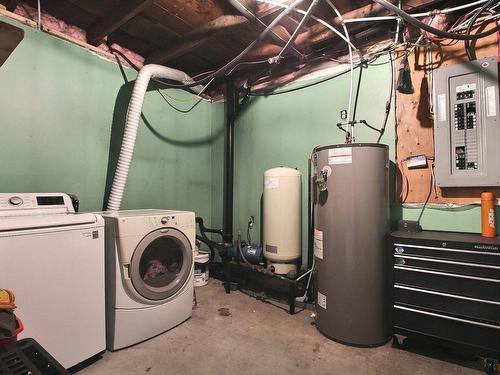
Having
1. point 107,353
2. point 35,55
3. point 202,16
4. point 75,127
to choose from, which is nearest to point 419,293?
point 107,353

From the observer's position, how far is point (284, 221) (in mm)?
2422

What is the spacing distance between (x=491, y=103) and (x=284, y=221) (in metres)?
1.69

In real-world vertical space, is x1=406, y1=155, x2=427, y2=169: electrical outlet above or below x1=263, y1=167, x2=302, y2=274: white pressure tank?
above

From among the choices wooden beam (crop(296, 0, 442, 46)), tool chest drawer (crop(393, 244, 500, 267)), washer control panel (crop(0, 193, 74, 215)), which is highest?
wooden beam (crop(296, 0, 442, 46))

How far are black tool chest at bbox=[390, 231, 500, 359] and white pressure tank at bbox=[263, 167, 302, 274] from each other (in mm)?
875

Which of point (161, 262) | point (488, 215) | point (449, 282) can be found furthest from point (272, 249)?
point (488, 215)

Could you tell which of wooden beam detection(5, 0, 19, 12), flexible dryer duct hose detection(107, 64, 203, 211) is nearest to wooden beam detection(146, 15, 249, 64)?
flexible dryer duct hose detection(107, 64, 203, 211)

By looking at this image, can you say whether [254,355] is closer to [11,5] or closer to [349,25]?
[349,25]

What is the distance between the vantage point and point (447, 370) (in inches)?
60.0

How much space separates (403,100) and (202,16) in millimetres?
1774

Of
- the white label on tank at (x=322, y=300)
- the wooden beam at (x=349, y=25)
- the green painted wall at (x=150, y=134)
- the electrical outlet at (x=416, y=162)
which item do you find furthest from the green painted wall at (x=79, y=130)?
the electrical outlet at (x=416, y=162)

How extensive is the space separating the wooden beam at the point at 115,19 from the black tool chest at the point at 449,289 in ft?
7.96

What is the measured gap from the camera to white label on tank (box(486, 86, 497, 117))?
1.74m

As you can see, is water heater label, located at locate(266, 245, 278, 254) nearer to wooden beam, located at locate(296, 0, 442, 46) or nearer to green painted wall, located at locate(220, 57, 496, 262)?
green painted wall, located at locate(220, 57, 496, 262)
